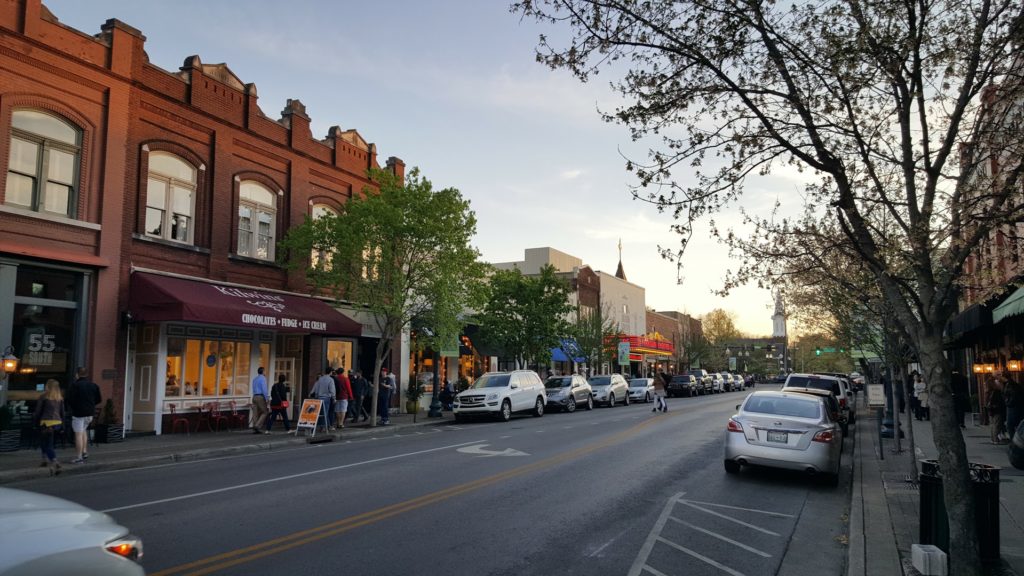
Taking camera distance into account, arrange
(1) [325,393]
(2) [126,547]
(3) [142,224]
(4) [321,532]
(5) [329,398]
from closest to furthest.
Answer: (2) [126,547] < (4) [321,532] < (3) [142,224] < (1) [325,393] < (5) [329,398]

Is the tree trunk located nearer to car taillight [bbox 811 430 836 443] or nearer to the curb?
car taillight [bbox 811 430 836 443]

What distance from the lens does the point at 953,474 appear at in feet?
19.6

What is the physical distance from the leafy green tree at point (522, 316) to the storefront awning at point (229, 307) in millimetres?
10575

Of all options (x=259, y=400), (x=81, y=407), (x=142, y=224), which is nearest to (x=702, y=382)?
(x=259, y=400)

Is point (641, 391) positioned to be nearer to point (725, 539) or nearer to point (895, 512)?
point (895, 512)

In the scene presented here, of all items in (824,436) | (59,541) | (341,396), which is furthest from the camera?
(341,396)

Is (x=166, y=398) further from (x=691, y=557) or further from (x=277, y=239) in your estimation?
(x=691, y=557)

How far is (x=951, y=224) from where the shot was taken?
249 inches

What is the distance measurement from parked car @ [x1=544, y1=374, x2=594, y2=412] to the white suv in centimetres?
199

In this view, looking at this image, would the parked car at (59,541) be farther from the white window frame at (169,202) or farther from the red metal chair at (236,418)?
the red metal chair at (236,418)

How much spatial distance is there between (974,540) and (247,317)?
17.8 metres

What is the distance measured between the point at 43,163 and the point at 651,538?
1656cm

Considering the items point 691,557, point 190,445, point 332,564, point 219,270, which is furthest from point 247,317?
point 691,557

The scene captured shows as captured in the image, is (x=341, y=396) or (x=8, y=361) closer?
(x=8, y=361)
